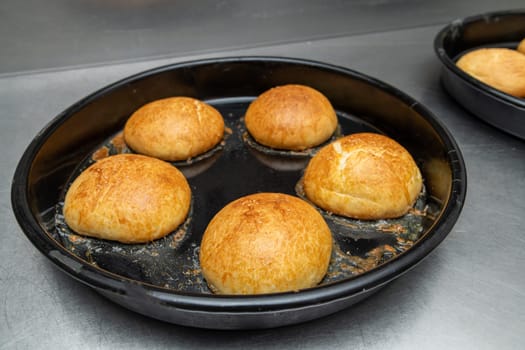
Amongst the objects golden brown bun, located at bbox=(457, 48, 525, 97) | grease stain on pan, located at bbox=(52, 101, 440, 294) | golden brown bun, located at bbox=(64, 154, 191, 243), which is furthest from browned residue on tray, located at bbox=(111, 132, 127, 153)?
golden brown bun, located at bbox=(457, 48, 525, 97)

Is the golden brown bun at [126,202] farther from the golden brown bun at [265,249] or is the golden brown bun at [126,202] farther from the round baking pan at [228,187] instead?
the golden brown bun at [265,249]

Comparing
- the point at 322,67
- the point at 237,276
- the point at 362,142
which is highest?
the point at 322,67

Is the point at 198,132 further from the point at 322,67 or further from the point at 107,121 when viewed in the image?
the point at 322,67

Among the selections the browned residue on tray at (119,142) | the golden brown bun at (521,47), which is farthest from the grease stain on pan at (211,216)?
the golden brown bun at (521,47)

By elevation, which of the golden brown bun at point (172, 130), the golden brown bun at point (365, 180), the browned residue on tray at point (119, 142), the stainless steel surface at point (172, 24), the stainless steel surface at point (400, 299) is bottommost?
the stainless steel surface at point (400, 299)

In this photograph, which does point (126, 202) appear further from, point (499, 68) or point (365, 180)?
point (499, 68)

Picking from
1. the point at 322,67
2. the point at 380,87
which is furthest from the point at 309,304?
the point at 322,67
